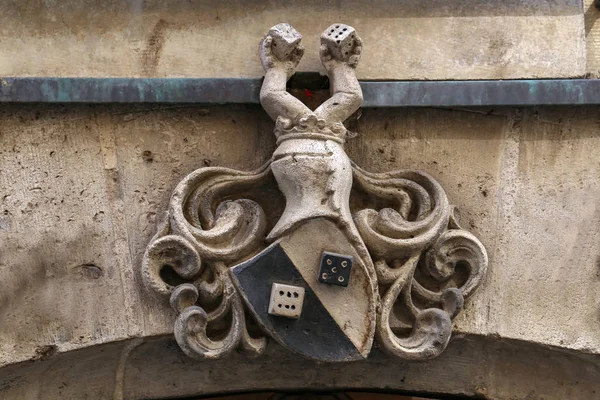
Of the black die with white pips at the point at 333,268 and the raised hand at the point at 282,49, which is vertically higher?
the raised hand at the point at 282,49

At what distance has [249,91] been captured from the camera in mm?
2342

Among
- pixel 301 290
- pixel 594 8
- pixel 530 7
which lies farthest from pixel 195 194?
pixel 594 8

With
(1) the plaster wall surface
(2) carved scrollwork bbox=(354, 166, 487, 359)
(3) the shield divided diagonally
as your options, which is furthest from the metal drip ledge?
(3) the shield divided diagonally

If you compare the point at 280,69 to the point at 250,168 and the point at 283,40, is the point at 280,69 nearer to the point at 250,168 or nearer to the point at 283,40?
the point at 283,40

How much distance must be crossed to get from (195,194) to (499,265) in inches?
30.8

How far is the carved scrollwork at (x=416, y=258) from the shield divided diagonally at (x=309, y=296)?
84 millimetres

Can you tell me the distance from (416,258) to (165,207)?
0.63 metres

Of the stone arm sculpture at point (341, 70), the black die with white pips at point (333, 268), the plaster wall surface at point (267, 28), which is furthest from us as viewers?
the plaster wall surface at point (267, 28)

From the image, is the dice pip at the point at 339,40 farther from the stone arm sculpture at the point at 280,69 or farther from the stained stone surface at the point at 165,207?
the stained stone surface at the point at 165,207

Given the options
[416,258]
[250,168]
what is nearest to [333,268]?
[416,258]

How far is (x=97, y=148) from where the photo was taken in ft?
7.63

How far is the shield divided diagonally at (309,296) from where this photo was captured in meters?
2.18

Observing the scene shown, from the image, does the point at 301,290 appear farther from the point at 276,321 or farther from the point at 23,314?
the point at 23,314

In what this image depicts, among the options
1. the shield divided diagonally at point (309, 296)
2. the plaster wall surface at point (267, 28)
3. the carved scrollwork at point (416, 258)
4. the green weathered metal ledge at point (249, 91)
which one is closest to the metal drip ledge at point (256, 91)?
the green weathered metal ledge at point (249, 91)
